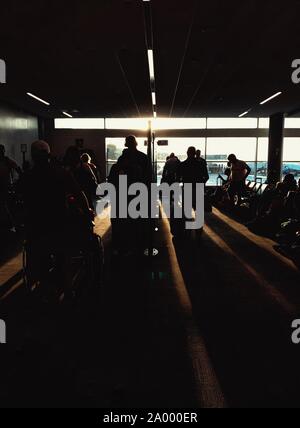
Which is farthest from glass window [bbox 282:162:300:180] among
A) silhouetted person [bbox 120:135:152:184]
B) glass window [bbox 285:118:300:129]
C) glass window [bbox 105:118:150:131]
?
silhouetted person [bbox 120:135:152:184]

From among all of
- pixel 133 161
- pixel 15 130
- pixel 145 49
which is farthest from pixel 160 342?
pixel 15 130

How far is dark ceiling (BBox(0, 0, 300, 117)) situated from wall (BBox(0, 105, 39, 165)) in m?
1.06

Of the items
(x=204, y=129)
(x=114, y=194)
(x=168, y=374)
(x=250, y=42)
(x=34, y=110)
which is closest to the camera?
(x=168, y=374)

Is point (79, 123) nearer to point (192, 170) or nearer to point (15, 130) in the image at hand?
point (15, 130)

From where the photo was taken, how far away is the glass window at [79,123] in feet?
55.7

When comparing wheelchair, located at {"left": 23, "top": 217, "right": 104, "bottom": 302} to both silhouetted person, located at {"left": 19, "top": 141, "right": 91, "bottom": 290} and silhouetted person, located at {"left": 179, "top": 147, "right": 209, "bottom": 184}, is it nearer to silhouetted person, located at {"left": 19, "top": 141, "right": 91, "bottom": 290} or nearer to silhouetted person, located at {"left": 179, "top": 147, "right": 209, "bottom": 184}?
silhouetted person, located at {"left": 19, "top": 141, "right": 91, "bottom": 290}

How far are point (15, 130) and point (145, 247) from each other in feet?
29.9

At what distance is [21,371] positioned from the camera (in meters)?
2.44

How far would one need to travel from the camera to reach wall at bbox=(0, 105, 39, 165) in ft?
38.3

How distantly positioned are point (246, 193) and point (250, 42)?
14.7ft

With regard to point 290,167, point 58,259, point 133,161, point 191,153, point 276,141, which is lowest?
point 58,259

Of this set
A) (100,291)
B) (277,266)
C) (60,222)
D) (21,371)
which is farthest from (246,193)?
(21,371)

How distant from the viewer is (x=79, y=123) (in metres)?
17.1

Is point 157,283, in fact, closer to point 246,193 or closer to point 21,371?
point 21,371
